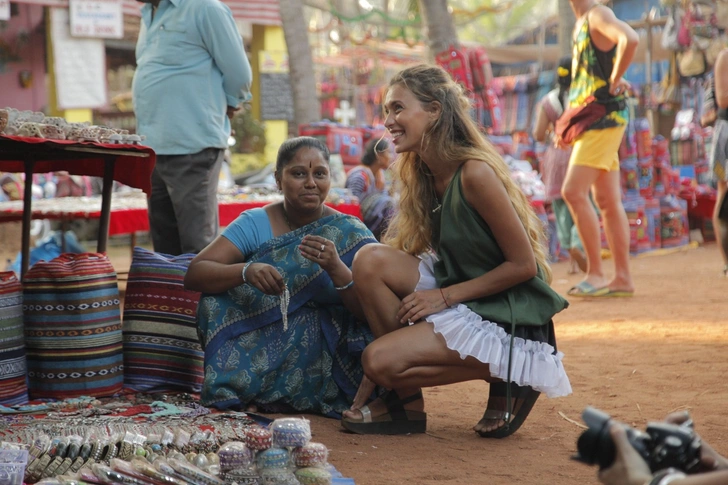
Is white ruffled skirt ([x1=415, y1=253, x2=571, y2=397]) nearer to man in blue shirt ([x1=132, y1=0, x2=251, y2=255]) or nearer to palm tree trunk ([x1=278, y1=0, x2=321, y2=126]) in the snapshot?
man in blue shirt ([x1=132, y1=0, x2=251, y2=255])

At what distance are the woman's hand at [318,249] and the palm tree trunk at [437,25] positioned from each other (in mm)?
9117

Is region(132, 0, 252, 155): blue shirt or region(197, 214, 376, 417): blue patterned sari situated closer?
region(197, 214, 376, 417): blue patterned sari

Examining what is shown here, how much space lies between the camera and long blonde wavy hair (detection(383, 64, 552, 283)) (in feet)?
11.3

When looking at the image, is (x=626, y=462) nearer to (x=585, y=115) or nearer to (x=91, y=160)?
(x=91, y=160)

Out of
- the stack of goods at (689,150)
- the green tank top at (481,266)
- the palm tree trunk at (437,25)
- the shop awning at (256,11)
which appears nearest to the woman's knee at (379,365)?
the green tank top at (481,266)

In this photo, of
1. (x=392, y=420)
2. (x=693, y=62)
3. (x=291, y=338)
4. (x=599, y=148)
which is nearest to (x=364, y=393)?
(x=392, y=420)

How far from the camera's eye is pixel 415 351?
334 centimetres

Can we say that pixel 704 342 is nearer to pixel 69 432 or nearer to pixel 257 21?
pixel 69 432

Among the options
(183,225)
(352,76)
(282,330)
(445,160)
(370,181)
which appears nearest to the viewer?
(445,160)

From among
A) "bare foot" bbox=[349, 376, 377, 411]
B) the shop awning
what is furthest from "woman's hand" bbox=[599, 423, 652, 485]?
the shop awning

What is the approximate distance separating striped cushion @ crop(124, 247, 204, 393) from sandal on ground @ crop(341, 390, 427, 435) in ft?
3.08

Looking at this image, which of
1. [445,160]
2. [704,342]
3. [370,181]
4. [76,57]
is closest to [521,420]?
[445,160]

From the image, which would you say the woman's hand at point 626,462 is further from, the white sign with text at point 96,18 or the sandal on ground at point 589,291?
the white sign with text at point 96,18

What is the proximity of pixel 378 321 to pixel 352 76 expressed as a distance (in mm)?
19017
